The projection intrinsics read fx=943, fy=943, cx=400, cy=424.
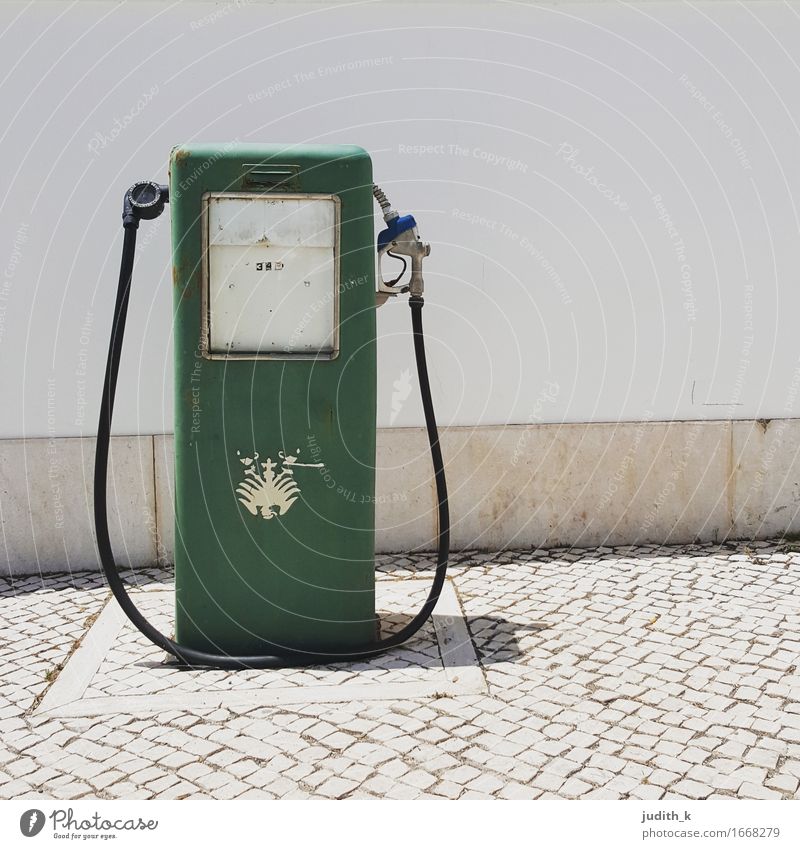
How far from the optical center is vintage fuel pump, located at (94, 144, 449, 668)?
3.39 metres

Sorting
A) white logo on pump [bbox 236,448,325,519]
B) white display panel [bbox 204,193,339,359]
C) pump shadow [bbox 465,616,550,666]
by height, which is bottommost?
pump shadow [bbox 465,616,550,666]

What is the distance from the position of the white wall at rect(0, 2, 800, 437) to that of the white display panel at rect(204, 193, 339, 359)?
54.9 inches

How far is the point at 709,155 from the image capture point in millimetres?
4926

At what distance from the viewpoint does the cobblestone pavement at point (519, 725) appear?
2725 millimetres

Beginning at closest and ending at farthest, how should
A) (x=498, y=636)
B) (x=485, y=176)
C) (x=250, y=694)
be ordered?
(x=250, y=694) → (x=498, y=636) → (x=485, y=176)

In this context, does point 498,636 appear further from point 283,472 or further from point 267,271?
point 267,271

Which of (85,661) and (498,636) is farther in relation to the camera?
(498,636)

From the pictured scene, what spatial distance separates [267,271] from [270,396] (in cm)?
46

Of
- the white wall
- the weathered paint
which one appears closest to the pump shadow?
the weathered paint

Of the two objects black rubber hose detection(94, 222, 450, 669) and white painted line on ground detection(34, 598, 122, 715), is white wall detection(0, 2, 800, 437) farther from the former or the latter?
black rubber hose detection(94, 222, 450, 669)

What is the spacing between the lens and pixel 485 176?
15.8 ft

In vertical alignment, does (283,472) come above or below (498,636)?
above

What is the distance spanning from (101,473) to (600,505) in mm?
2704

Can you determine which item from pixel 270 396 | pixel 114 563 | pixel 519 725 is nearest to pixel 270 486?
pixel 270 396
